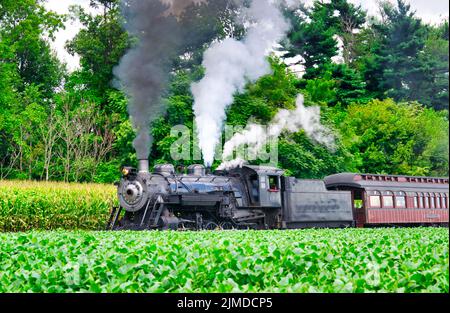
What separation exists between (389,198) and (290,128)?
10.2 m

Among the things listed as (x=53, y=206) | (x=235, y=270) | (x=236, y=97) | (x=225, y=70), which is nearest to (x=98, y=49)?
(x=236, y=97)

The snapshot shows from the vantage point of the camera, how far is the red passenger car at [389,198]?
2341cm

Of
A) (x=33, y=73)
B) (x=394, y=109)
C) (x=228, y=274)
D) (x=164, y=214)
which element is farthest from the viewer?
(x=33, y=73)

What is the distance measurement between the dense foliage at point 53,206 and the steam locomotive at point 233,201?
2885 mm

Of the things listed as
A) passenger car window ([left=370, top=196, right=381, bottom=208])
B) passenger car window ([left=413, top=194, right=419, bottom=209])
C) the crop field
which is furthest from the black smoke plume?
the crop field

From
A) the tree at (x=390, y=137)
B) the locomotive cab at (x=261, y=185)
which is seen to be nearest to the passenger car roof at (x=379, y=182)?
the locomotive cab at (x=261, y=185)

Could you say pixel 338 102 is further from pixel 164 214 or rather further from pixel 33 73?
pixel 164 214

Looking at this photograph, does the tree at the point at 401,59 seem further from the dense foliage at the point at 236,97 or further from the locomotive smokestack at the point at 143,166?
the locomotive smokestack at the point at 143,166

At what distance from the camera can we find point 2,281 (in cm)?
724

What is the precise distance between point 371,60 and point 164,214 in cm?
2192

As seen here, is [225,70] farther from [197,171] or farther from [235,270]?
[235,270]

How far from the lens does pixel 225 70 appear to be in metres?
25.8
